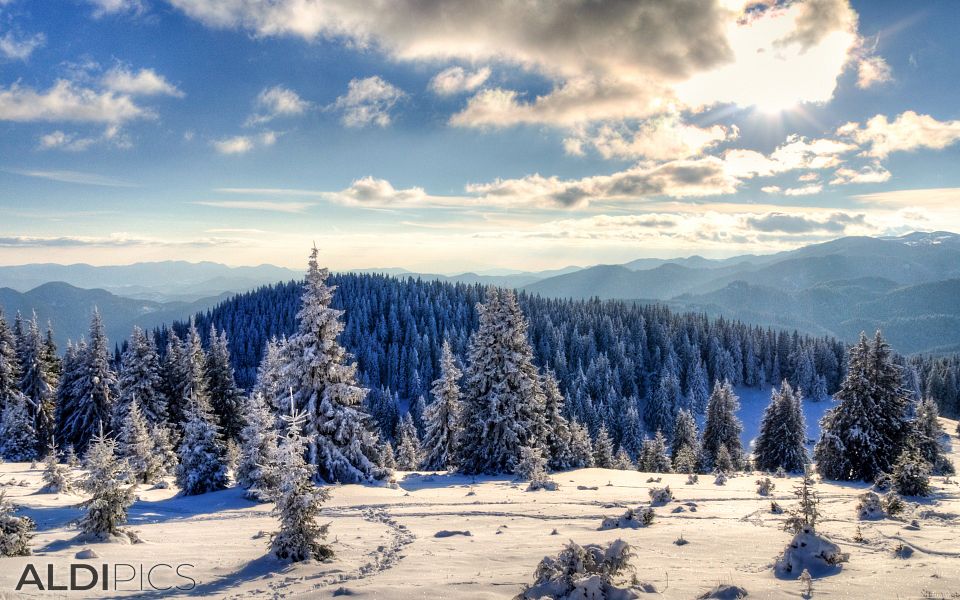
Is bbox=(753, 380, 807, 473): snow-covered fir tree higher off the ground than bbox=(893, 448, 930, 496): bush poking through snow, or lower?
lower

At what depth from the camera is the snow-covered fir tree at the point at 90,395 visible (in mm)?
42778

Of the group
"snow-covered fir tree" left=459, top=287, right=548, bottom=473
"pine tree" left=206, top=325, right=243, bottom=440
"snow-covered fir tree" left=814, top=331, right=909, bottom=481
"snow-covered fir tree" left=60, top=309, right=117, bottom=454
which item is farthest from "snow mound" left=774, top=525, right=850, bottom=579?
"snow-covered fir tree" left=60, top=309, right=117, bottom=454

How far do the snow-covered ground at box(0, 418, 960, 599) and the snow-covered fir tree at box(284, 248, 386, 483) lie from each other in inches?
175

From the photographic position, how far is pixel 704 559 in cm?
947

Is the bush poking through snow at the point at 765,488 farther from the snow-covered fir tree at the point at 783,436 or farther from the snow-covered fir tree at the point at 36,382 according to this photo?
the snow-covered fir tree at the point at 36,382

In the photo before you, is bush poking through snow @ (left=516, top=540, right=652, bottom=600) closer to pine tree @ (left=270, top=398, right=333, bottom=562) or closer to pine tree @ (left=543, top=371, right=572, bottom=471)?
pine tree @ (left=270, top=398, right=333, bottom=562)

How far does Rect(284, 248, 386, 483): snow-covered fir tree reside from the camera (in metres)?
23.3

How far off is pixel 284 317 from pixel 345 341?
3051 cm

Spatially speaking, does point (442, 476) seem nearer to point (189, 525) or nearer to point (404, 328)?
point (189, 525)

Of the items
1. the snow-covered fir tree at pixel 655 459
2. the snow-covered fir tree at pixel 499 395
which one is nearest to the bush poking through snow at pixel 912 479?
the snow-covered fir tree at pixel 499 395

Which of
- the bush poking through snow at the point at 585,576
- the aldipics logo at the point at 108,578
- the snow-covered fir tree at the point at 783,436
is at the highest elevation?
the bush poking through snow at the point at 585,576

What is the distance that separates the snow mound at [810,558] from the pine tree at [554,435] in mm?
18327

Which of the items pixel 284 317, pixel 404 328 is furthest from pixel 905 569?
pixel 284 317

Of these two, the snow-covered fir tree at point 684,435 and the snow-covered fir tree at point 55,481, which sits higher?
the snow-covered fir tree at point 55,481
